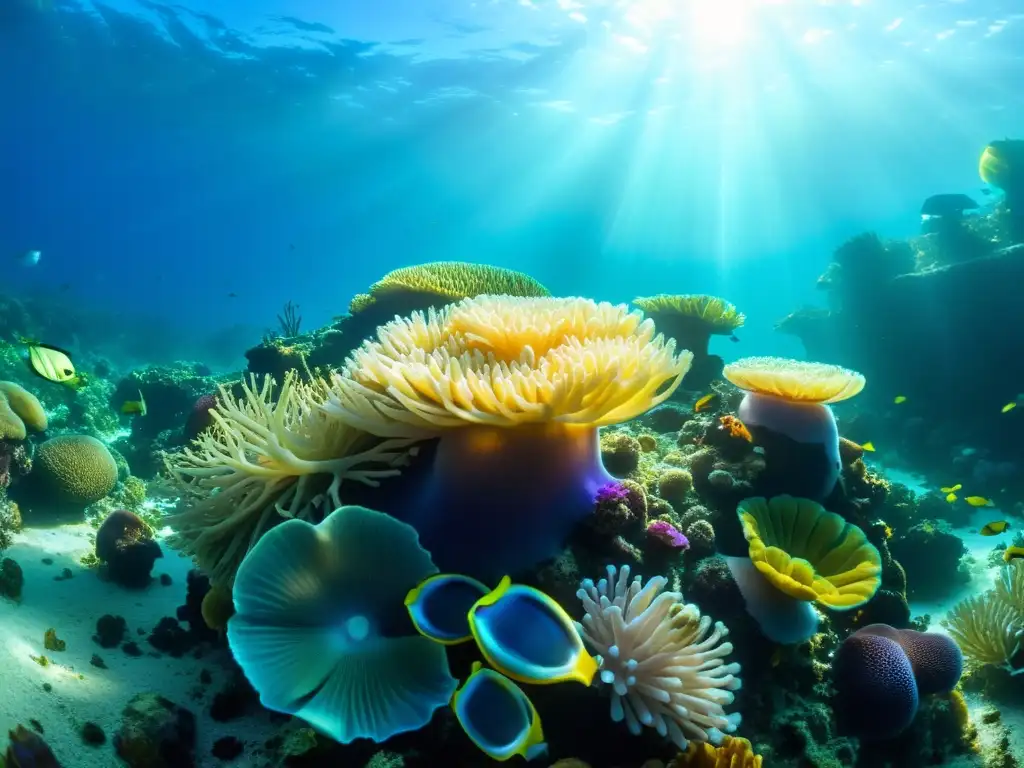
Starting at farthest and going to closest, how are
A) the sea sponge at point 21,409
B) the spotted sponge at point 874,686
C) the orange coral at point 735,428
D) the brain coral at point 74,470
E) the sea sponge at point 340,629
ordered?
the brain coral at point 74,470 < the sea sponge at point 21,409 < the orange coral at point 735,428 < the spotted sponge at point 874,686 < the sea sponge at point 340,629

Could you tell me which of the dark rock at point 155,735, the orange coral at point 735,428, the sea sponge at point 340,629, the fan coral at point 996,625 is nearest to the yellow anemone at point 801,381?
the orange coral at point 735,428

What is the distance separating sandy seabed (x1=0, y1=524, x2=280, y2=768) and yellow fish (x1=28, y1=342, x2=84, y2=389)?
1.57m

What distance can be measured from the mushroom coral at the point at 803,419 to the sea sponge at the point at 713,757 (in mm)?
2341

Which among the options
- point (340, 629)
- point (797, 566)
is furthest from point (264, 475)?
point (797, 566)

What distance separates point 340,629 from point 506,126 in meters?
41.9

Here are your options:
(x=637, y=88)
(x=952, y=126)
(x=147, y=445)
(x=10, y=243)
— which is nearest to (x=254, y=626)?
(x=147, y=445)

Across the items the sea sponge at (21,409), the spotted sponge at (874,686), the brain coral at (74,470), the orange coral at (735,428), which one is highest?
the orange coral at (735,428)

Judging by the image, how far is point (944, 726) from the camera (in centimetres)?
398

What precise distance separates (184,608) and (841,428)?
642 inches

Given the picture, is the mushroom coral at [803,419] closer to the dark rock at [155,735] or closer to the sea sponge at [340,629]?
the sea sponge at [340,629]

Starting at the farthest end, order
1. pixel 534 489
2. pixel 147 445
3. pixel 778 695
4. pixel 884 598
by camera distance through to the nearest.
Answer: pixel 147 445 < pixel 884 598 < pixel 778 695 < pixel 534 489

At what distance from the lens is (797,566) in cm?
324

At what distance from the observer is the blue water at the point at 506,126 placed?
25.8 m

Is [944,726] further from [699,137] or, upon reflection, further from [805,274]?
[805,274]
